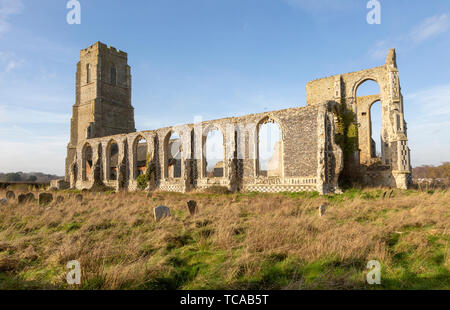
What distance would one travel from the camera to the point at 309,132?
15875 millimetres

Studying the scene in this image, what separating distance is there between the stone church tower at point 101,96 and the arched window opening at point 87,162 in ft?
6.23

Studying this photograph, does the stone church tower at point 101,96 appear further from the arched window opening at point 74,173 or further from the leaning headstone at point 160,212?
the leaning headstone at point 160,212

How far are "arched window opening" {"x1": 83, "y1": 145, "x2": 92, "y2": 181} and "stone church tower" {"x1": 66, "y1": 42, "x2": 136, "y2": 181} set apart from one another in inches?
74.7

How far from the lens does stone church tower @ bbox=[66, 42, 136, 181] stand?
31.4 metres

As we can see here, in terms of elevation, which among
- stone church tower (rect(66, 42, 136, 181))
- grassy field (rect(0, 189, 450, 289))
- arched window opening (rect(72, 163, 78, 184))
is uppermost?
stone church tower (rect(66, 42, 136, 181))

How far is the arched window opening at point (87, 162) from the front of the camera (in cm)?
2837

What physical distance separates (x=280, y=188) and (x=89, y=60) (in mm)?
29184

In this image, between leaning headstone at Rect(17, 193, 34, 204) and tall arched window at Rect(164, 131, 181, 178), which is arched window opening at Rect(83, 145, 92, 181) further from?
leaning headstone at Rect(17, 193, 34, 204)

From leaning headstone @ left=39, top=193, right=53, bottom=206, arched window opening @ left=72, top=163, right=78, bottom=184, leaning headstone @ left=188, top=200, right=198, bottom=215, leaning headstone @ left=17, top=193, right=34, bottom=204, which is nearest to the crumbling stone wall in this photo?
leaning headstone @ left=188, top=200, right=198, bottom=215

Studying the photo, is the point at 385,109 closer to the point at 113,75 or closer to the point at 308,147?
the point at 308,147

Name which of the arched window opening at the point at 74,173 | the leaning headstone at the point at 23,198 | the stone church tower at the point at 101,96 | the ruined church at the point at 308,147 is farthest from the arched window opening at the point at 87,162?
the leaning headstone at the point at 23,198
